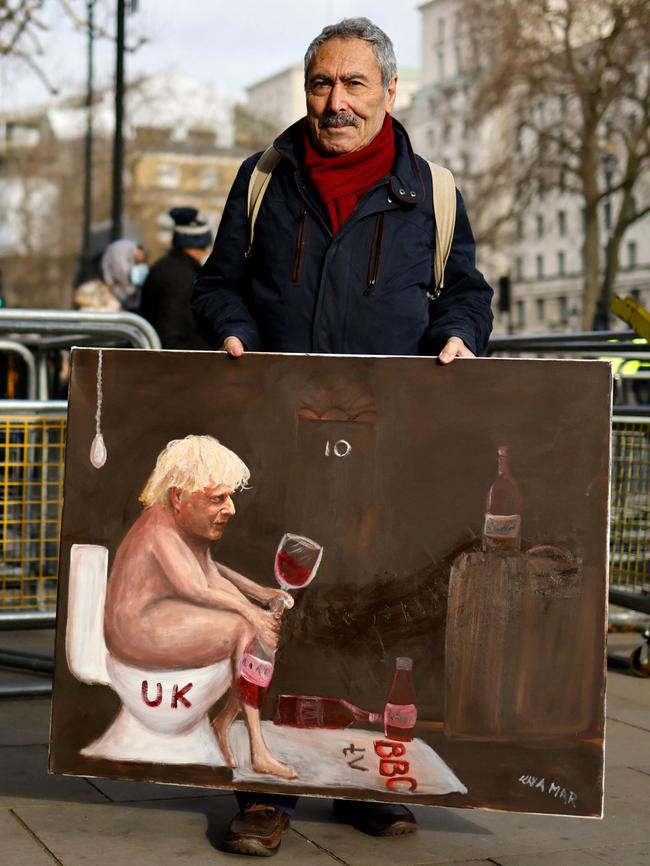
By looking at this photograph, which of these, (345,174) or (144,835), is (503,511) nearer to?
(345,174)

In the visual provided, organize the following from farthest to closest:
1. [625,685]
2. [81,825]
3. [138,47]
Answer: [138,47] < [625,685] < [81,825]

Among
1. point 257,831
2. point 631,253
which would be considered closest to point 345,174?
point 257,831

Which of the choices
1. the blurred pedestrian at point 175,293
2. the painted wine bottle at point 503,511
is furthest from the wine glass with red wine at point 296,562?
the blurred pedestrian at point 175,293

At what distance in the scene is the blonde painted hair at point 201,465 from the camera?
148 inches

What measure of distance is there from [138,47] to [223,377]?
19959mm

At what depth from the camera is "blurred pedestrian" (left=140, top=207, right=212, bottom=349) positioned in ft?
26.9

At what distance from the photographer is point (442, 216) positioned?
4152 mm

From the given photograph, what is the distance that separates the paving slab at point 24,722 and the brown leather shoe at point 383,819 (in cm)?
137

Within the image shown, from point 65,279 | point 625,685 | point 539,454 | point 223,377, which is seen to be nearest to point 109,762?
point 223,377

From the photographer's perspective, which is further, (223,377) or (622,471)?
(622,471)

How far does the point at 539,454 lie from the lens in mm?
3650

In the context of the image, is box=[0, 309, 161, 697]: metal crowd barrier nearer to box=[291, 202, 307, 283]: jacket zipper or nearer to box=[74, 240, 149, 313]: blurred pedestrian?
box=[291, 202, 307, 283]: jacket zipper

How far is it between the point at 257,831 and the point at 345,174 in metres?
1.73

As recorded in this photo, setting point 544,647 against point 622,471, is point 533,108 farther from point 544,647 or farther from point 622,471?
point 544,647
